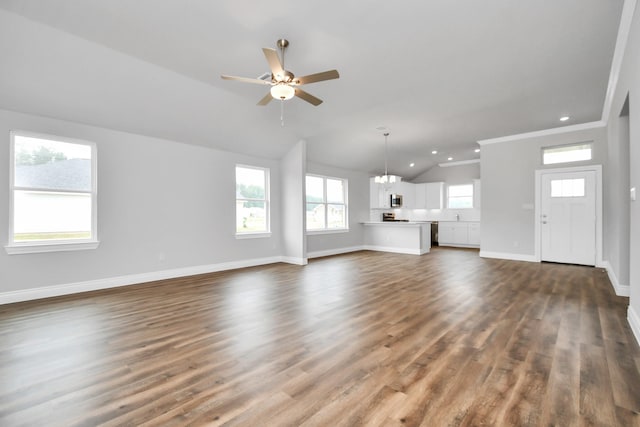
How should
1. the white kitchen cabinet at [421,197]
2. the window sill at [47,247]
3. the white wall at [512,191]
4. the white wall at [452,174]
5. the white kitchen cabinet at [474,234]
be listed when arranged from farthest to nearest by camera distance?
1. the white kitchen cabinet at [421,197]
2. the white wall at [452,174]
3. the white kitchen cabinet at [474,234]
4. the white wall at [512,191]
5. the window sill at [47,247]

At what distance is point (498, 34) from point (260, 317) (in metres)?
4.04

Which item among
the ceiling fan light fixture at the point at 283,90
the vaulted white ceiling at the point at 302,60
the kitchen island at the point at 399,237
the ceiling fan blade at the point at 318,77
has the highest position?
the vaulted white ceiling at the point at 302,60

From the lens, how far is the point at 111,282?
183 inches

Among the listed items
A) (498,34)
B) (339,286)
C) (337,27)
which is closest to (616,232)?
(498,34)

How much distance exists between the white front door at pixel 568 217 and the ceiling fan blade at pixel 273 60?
6538mm

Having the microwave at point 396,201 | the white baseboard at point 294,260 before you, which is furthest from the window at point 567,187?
the white baseboard at point 294,260

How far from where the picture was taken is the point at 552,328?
289 cm

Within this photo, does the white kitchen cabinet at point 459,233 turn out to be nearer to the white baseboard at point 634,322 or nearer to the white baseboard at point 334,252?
the white baseboard at point 334,252

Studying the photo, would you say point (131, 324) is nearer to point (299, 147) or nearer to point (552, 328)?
point (552, 328)

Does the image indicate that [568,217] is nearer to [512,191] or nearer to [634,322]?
[512,191]

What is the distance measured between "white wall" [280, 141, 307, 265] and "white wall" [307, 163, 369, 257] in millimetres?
844

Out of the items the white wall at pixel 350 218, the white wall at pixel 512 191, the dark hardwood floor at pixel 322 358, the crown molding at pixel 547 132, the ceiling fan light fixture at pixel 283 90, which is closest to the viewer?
the dark hardwood floor at pixel 322 358

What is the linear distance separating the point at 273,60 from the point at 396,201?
7.83m

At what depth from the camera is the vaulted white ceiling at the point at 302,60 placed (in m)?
2.88
